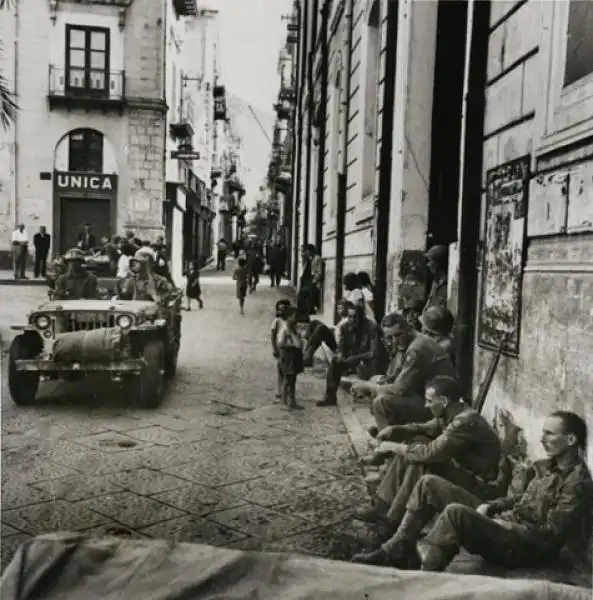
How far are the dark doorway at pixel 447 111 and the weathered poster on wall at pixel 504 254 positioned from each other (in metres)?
1.75

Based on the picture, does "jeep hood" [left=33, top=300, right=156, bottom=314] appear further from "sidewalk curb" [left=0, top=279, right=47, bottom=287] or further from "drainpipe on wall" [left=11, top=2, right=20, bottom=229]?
"drainpipe on wall" [left=11, top=2, right=20, bottom=229]

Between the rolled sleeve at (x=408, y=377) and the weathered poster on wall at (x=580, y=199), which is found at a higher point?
the weathered poster on wall at (x=580, y=199)

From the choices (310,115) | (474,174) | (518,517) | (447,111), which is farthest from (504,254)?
(310,115)

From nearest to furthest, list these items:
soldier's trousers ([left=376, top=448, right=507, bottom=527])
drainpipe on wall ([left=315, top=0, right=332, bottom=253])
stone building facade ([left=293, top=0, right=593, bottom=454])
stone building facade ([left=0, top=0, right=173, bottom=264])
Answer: stone building facade ([left=293, top=0, right=593, bottom=454]) → soldier's trousers ([left=376, top=448, right=507, bottom=527]) → stone building facade ([left=0, top=0, right=173, bottom=264]) → drainpipe on wall ([left=315, top=0, right=332, bottom=253])

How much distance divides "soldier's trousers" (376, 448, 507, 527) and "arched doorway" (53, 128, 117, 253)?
6.11 ft

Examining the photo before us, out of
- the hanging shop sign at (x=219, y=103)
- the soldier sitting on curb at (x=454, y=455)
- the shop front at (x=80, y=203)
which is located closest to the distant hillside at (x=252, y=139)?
the hanging shop sign at (x=219, y=103)

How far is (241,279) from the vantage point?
4.50 meters

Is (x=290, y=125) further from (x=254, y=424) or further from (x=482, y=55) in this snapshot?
(x=254, y=424)

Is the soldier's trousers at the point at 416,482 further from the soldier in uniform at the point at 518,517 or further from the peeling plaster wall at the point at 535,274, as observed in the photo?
the peeling plaster wall at the point at 535,274

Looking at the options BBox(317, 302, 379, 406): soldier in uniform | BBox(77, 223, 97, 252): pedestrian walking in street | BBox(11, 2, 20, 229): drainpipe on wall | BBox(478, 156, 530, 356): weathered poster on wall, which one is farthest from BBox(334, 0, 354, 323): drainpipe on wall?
BBox(11, 2, 20, 229): drainpipe on wall

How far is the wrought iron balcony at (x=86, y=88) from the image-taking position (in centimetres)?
372

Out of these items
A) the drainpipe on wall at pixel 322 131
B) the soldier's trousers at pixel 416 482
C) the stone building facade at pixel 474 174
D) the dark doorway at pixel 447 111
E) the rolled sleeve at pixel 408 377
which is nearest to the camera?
the stone building facade at pixel 474 174

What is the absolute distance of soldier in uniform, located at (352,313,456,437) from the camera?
13.0 feet

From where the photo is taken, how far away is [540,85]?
3.21 m
